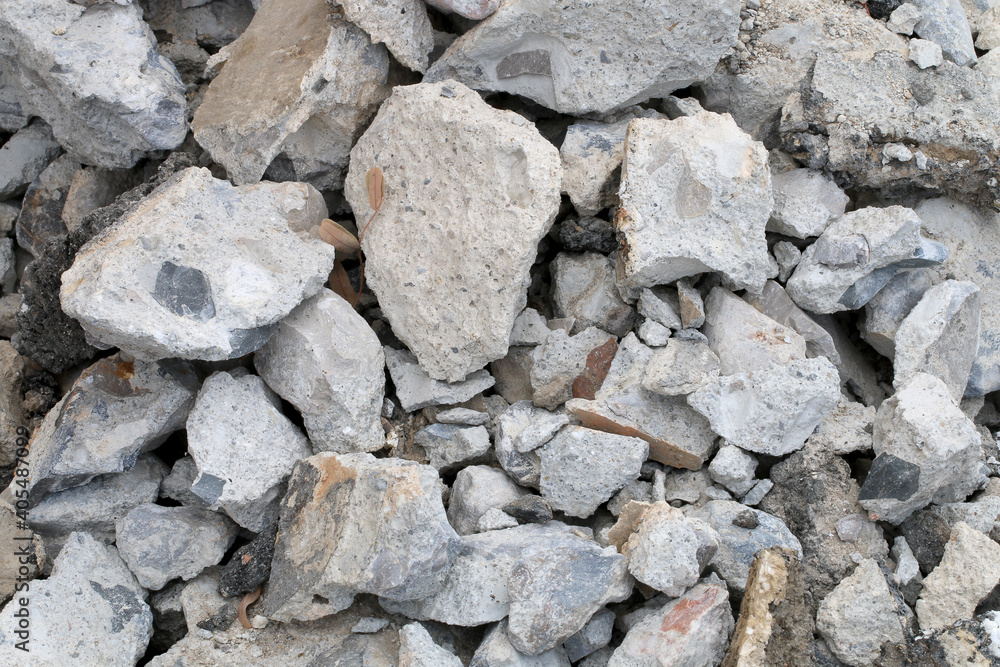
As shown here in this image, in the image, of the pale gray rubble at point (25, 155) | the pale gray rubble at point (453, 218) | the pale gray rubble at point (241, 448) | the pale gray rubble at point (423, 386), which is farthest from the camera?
the pale gray rubble at point (25, 155)

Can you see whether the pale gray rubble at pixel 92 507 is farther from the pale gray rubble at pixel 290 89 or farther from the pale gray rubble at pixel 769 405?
the pale gray rubble at pixel 769 405

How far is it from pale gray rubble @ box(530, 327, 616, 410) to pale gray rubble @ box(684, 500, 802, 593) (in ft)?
1.87

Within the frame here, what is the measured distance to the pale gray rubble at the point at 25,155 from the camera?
10.2ft

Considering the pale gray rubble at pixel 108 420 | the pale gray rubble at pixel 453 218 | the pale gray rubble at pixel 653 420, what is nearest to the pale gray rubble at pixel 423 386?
the pale gray rubble at pixel 453 218

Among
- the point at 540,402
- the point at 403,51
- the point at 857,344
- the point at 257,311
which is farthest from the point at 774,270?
the point at 257,311

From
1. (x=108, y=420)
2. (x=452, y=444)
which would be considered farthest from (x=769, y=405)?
(x=108, y=420)

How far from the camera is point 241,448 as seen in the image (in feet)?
7.43

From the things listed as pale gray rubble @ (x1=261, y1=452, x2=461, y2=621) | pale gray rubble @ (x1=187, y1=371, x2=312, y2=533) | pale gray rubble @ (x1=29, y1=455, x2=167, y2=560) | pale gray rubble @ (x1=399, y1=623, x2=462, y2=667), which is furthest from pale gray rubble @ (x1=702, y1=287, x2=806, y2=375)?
pale gray rubble @ (x1=29, y1=455, x2=167, y2=560)

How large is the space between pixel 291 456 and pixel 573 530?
2.89 ft

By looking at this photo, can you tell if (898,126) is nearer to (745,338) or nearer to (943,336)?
(943,336)

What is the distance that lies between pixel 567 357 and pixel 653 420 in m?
0.35

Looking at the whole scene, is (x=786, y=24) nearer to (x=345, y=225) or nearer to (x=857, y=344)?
(x=857, y=344)

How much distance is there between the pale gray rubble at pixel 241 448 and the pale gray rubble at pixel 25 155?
1.53 m

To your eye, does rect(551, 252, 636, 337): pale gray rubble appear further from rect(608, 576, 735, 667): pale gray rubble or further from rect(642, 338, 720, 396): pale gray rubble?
rect(608, 576, 735, 667): pale gray rubble
